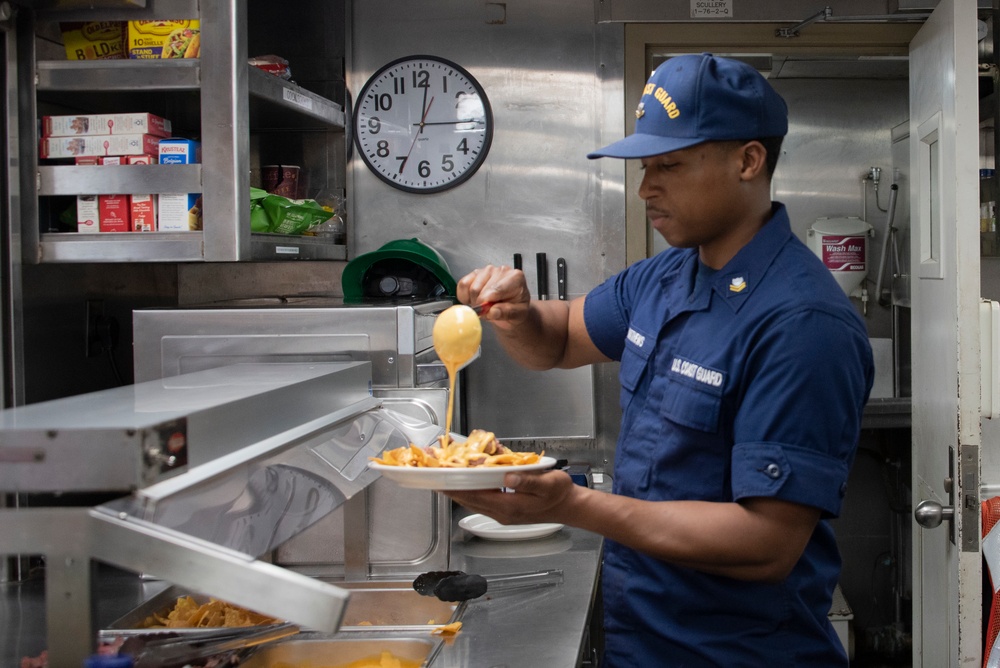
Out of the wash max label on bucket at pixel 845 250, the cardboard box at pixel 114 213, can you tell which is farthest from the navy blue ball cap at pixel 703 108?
the wash max label on bucket at pixel 845 250

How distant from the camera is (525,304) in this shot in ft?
7.34

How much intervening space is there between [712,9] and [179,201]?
83.7 inches

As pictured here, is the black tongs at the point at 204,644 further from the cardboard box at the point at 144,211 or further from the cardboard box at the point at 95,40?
the cardboard box at the point at 95,40

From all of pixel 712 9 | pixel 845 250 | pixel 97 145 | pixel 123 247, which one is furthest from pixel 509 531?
pixel 845 250

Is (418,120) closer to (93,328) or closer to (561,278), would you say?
(561,278)

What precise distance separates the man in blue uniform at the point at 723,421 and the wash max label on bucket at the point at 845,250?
10.4 feet

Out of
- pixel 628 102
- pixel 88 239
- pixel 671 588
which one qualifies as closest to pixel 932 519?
pixel 671 588

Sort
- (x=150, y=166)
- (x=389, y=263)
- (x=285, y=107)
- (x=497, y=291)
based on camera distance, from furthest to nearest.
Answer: (x=389, y=263), (x=285, y=107), (x=150, y=166), (x=497, y=291)

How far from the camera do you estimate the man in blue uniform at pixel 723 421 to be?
168cm

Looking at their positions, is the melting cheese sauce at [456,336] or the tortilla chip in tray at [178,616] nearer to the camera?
the melting cheese sauce at [456,336]

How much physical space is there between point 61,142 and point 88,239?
0.87 feet

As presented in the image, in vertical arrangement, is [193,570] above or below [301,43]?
below

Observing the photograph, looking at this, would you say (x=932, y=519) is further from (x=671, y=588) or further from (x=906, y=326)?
(x=906, y=326)

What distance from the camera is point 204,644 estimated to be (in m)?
2.04
